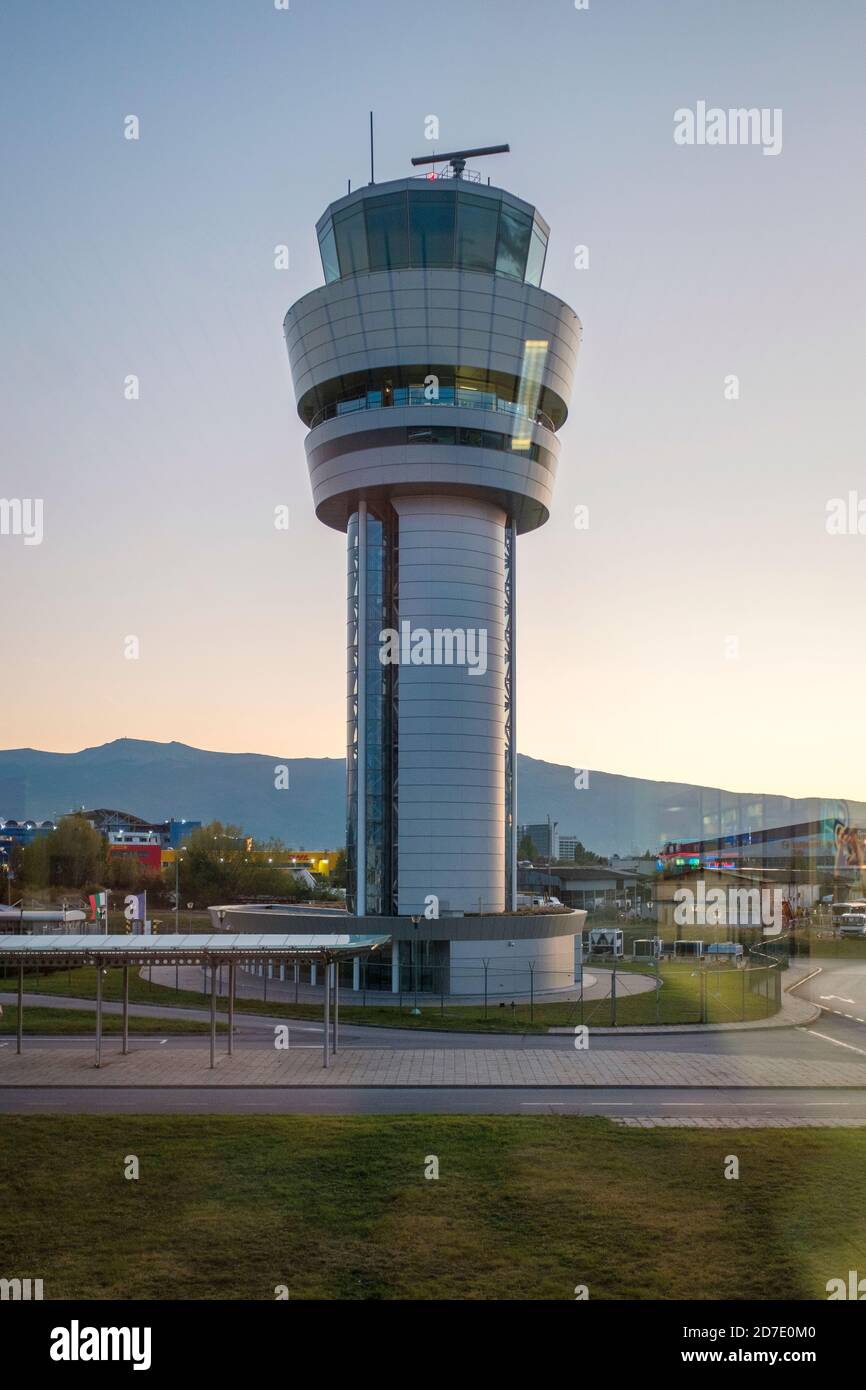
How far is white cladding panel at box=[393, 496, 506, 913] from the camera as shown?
196 ft

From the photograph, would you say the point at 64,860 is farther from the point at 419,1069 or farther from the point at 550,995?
the point at 419,1069

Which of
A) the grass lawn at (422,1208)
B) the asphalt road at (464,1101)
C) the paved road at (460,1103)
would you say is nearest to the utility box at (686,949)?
the asphalt road at (464,1101)

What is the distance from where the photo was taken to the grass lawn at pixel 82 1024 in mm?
40469

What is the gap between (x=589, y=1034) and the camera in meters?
41.6

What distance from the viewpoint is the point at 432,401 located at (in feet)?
195

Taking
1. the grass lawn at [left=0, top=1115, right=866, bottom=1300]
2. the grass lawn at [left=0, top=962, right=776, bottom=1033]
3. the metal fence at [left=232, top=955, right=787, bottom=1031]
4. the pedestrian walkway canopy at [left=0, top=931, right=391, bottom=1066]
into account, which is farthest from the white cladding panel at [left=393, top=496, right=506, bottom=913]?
the grass lawn at [left=0, top=1115, right=866, bottom=1300]

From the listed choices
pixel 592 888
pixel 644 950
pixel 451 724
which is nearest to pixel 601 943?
pixel 644 950

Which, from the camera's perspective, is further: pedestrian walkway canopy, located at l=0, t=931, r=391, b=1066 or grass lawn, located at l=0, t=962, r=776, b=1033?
grass lawn, located at l=0, t=962, r=776, b=1033

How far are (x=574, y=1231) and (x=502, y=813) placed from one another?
4476 cm

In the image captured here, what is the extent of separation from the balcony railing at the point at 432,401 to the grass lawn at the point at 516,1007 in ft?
102

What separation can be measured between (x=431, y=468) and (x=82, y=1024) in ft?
109

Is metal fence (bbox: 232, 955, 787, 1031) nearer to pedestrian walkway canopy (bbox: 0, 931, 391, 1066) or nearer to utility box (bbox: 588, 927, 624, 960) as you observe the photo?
pedestrian walkway canopy (bbox: 0, 931, 391, 1066)

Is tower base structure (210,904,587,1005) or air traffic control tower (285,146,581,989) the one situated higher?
air traffic control tower (285,146,581,989)

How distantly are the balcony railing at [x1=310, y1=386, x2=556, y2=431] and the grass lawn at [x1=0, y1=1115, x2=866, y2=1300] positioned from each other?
42.2 m
